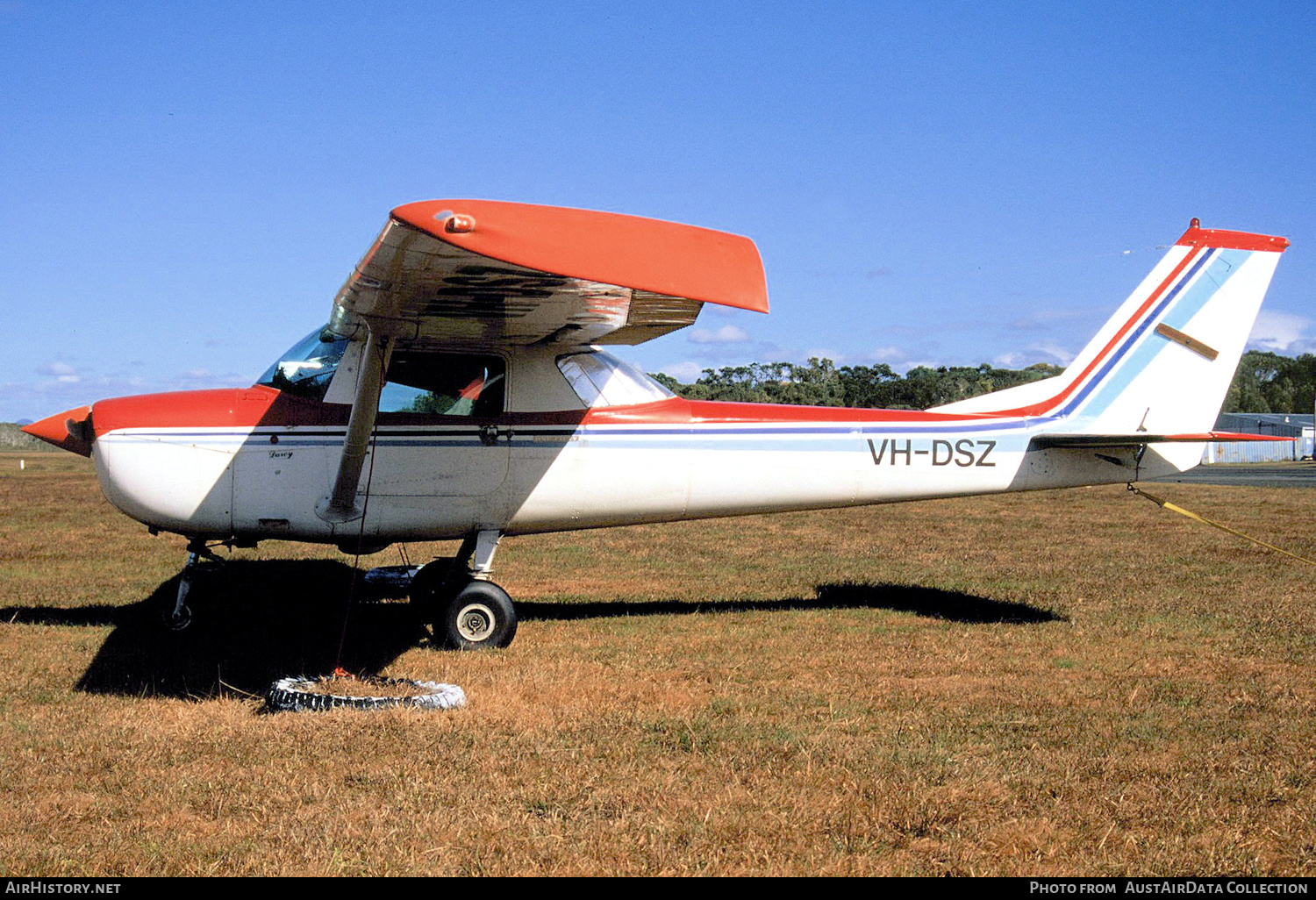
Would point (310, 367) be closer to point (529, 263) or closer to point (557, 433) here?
point (557, 433)

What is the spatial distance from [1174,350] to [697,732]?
5.95 meters

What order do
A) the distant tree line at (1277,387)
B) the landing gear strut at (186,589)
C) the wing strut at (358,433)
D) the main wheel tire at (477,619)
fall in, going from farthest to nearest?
the distant tree line at (1277,387), the landing gear strut at (186,589), the main wheel tire at (477,619), the wing strut at (358,433)

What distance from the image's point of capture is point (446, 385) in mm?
7445

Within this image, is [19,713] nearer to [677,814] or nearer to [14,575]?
[677,814]

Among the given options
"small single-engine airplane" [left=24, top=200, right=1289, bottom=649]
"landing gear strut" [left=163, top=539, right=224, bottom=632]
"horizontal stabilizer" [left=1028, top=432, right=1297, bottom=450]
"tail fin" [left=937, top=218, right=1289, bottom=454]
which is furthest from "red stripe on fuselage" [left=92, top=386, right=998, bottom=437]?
"tail fin" [left=937, top=218, right=1289, bottom=454]

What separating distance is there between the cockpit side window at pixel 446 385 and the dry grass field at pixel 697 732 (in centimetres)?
181

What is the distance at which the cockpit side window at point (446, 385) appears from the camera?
291 inches

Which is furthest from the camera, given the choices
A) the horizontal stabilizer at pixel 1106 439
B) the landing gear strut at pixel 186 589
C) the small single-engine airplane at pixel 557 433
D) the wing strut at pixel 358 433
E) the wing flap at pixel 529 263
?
the horizontal stabilizer at pixel 1106 439

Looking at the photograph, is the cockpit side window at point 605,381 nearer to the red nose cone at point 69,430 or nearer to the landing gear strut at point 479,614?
the landing gear strut at point 479,614

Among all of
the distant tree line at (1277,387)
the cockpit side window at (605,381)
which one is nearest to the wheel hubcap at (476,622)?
the cockpit side window at (605,381)

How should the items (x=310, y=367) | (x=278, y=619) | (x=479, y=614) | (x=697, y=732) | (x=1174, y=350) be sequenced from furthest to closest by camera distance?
(x=278, y=619) < (x=1174, y=350) < (x=310, y=367) < (x=479, y=614) < (x=697, y=732)

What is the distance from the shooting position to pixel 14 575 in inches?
432

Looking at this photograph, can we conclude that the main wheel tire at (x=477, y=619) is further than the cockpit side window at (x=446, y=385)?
No

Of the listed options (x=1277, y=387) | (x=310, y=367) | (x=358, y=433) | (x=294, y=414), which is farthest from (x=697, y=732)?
(x=1277, y=387)
